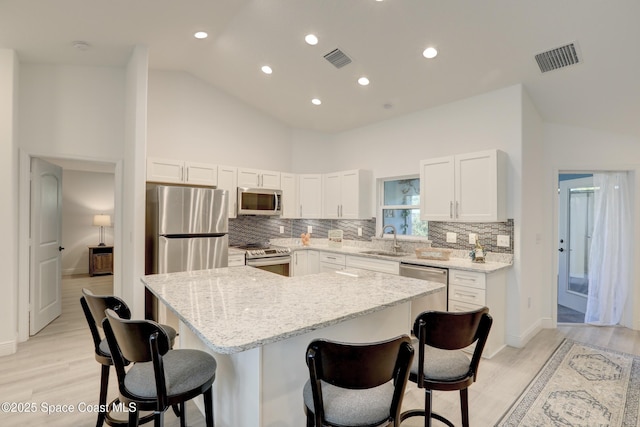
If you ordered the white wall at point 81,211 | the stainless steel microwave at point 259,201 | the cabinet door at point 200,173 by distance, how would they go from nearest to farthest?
1. the cabinet door at point 200,173
2. the stainless steel microwave at point 259,201
3. the white wall at point 81,211

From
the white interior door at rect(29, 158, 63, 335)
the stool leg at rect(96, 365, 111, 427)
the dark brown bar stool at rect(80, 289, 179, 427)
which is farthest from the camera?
the white interior door at rect(29, 158, 63, 335)

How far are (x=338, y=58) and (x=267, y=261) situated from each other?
2.94 meters

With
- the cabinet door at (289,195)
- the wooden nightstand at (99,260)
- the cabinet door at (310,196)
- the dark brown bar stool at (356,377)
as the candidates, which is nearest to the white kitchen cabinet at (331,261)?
the cabinet door at (310,196)

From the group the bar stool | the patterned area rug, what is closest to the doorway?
the patterned area rug

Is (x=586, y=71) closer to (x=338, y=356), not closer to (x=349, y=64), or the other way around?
(x=349, y=64)

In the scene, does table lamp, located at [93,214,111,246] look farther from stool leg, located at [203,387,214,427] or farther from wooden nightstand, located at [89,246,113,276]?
stool leg, located at [203,387,214,427]

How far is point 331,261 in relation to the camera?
502cm

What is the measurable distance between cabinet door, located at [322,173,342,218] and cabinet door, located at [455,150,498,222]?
2040mm

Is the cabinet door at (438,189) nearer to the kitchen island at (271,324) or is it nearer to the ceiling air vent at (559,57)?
the ceiling air vent at (559,57)

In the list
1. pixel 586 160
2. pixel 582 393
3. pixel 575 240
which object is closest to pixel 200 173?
pixel 582 393

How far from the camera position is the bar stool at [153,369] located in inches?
52.2

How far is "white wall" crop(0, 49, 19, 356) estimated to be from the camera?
10.8ft

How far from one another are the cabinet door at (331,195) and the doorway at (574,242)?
3445mm

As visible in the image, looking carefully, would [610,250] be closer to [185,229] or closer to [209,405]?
[209,405]
